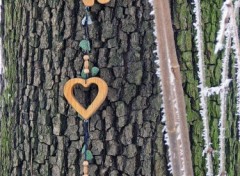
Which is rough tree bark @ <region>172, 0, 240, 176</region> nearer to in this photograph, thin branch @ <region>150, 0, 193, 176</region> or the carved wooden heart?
the carved wooden heart

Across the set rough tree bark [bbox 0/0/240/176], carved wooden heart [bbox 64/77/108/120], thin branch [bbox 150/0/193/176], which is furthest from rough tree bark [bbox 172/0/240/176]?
thin branch [bbox 150/0/193/176]

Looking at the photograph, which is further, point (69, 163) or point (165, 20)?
point (69, 163)

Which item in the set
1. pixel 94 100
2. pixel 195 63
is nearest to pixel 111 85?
pixel 94 100

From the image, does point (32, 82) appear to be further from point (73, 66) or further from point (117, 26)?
point (117, 26)

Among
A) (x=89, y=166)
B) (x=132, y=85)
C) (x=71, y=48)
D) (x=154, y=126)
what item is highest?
(x=71, y=48)

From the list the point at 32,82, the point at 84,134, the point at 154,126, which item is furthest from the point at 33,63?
the point at 154,126

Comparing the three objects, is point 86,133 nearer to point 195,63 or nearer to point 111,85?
point 111,85
